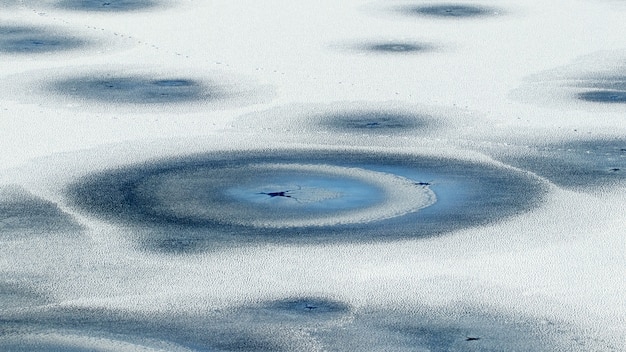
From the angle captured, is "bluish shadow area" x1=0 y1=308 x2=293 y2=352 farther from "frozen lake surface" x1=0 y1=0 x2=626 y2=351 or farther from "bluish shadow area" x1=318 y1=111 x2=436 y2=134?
"bluish shadow area" x1=318 y1=111 x2=436 y2=134

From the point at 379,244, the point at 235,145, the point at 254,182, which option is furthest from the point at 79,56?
the point at 379,244

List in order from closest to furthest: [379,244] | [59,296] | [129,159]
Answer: [59,296] → [379,244] → [129,159]

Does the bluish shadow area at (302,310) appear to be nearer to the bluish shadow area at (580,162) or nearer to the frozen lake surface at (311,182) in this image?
the frozen lake surface at (311,182)

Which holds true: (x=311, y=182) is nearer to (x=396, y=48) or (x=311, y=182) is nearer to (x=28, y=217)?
(x=28, y=217)

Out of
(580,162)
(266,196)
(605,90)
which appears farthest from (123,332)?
(605,90)

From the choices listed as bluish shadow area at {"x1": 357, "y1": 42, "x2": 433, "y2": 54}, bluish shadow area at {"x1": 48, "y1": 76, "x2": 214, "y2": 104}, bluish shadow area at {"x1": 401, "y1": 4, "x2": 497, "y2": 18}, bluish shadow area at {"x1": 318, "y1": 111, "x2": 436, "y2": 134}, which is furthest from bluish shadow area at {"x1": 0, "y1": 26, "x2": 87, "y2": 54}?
bluish shadow area at {"x1": 401, "y1": 4, "x2": 497, "y2": 18}

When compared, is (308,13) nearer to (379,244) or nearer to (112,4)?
(112,4)

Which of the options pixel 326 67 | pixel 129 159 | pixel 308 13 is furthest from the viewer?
pixel 308 13
